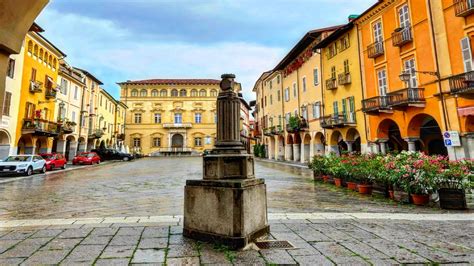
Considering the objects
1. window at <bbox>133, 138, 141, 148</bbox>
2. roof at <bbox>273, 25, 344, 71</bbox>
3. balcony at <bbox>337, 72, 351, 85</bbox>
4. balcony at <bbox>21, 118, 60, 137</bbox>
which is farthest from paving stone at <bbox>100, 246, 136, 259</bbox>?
window at <bbox>133, 138, 141, 148</bbox>

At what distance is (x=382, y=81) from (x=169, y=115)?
147 feet

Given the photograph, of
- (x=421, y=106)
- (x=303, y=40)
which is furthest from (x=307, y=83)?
(x=421, y=106)

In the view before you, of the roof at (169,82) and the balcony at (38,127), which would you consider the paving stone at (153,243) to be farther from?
the roof at (169,82)

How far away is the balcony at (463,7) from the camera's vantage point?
40.6 feet

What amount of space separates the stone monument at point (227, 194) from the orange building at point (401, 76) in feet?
40.7

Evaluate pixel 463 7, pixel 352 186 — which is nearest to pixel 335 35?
pixel 463 7

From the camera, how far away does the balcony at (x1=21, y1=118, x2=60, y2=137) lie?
2195cm

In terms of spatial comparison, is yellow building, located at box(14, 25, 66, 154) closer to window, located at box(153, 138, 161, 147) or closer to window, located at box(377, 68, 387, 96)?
window, located at box(377, 68, 387, 96)

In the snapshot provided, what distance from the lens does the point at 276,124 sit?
35.8m

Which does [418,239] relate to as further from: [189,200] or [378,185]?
[378,185]

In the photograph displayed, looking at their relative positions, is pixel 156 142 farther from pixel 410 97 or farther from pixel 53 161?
pixel 410 97

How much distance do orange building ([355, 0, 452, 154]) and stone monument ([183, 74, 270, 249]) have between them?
12.4m

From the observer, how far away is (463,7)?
504 inches

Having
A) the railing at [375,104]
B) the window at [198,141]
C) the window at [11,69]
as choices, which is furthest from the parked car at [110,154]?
the railing at [375,104]
